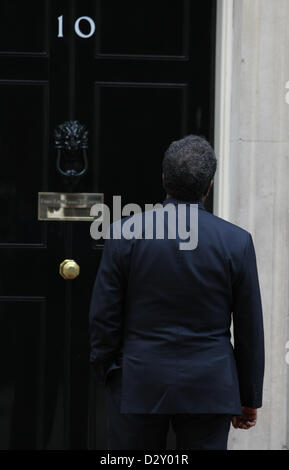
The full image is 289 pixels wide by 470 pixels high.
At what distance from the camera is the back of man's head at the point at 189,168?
8.86 ft

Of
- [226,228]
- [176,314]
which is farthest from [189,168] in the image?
[176,314]

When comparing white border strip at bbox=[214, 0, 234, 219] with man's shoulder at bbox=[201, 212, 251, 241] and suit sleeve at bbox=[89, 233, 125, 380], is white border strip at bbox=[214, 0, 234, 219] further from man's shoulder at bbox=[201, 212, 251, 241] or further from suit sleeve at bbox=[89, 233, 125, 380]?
suit sleeve at bbox=[89, 233, 125, 380]

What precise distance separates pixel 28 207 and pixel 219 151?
1.11m

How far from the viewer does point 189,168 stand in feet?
8.86

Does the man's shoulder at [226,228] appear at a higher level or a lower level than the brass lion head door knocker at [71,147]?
lower

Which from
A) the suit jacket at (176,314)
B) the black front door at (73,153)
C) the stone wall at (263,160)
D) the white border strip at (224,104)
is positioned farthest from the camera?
the black front door at (73,153)

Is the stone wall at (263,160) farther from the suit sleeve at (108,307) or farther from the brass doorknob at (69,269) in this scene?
the suit sleeve at (108,307)

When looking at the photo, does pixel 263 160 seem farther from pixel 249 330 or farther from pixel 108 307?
pixel 108 307

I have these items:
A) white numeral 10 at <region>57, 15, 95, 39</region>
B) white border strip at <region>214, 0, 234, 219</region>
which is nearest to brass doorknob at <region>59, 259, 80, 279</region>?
white border strip at <region>214, 0, 234, 219</region>

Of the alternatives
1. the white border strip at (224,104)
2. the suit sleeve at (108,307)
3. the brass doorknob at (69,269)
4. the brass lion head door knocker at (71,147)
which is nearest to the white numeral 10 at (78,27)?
the brass lion head door knocker at (71,147)

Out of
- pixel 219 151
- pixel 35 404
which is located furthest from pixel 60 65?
pixel 35 404

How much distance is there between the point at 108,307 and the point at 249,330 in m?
0.53

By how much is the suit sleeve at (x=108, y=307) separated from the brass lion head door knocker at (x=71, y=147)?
5.07 feet

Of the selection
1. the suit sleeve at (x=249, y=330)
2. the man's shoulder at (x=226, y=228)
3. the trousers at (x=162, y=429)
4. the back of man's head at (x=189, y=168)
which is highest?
the back of man's head at (x=189, y=168)
